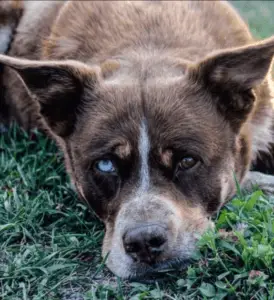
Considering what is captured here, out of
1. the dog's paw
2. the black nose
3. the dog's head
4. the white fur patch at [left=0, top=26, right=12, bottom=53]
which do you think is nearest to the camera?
the black nose

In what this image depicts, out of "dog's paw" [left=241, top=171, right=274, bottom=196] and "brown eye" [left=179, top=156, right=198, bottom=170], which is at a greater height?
"brown eye" [left=179, top=156, right=198, bottom=170]

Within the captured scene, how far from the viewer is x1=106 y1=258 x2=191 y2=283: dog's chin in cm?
316

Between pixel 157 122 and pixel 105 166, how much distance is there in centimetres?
37

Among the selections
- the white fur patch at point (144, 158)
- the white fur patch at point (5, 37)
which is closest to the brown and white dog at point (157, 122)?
the white fur patch at point (144, 158)

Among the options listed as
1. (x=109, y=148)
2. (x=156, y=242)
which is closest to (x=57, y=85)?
(x=109, y=148)

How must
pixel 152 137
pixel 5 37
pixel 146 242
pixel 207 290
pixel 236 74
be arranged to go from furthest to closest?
pixel 5 37 < pixel 236 74 < pixel 152 137 < pixel 146 242 < pixel 207 290

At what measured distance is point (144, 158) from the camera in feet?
10.9

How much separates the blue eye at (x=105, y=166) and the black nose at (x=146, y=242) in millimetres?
453

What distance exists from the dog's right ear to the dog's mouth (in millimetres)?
992

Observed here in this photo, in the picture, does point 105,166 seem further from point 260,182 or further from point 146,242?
point 260,182

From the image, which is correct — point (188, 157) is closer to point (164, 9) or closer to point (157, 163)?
point (157, 163)

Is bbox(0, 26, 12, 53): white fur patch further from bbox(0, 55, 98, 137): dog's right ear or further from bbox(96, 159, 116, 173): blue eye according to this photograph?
bbox(96, 159, 116, 173): blue eye

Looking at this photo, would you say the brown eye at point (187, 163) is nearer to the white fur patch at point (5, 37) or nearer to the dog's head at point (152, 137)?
the dog's head at point (152, 137)

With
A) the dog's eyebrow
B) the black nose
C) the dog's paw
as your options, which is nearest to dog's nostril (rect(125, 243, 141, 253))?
the black nose
